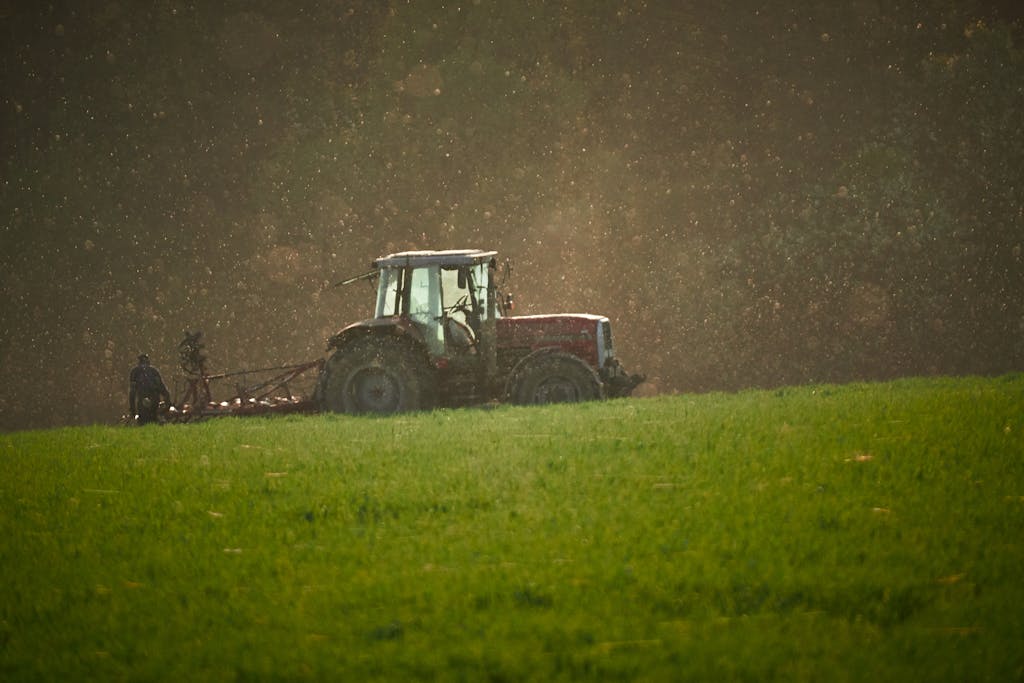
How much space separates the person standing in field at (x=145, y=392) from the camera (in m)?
20.6

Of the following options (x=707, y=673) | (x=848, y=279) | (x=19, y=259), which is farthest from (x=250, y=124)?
(x=707, y=673)

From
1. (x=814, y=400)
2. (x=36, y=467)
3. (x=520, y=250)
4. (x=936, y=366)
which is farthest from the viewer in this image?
(x=520, y=250)

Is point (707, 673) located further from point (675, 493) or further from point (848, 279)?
point (848, 279)

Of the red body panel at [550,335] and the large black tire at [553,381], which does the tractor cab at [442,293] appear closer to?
the red body panel at [550,335]

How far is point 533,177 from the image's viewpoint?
44.5m

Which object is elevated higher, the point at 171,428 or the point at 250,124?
the point at 250,124

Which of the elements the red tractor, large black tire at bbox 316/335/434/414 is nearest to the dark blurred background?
the red tractor

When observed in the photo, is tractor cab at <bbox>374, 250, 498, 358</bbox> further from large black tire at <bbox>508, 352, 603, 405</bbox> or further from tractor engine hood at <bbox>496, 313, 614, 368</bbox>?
large black tire at <bbox>508, 352, 603, 405</bbox>

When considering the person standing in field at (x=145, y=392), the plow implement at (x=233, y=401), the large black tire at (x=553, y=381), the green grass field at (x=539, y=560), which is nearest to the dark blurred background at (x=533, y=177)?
the large black tire at (x=553, y=381)

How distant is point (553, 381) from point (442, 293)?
2.19m

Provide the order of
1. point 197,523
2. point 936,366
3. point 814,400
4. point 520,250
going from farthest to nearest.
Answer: point 520,250, point 936,366, point 814,400, point 197,523

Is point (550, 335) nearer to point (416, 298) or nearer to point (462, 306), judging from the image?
point (462, 306)

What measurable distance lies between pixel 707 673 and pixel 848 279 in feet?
111

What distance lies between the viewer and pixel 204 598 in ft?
22.8
